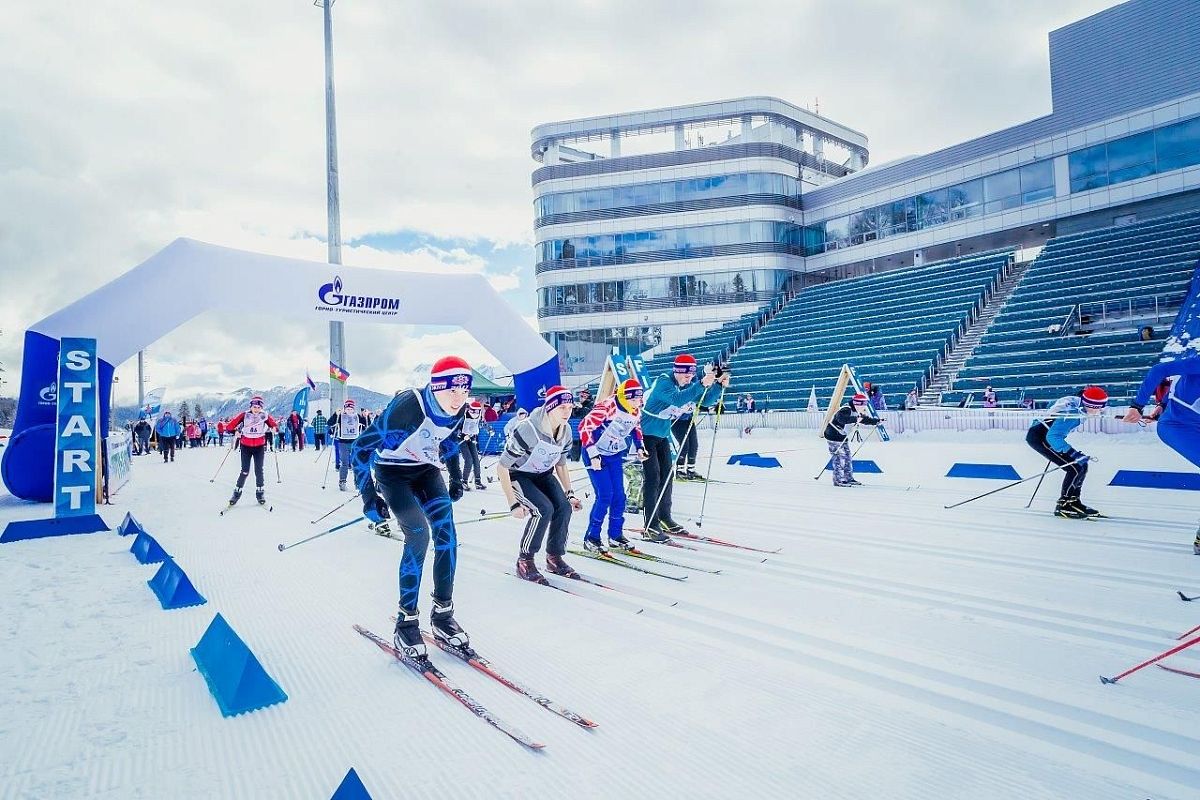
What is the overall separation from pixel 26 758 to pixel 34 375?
34.0 ft

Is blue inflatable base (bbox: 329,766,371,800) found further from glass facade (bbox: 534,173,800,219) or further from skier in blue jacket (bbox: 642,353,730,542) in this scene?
glass facade (bbox: 534,173,800,219)

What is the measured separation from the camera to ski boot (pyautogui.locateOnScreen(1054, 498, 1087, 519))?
7977 mm

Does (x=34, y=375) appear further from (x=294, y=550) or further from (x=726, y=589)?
(x=726, y=589)

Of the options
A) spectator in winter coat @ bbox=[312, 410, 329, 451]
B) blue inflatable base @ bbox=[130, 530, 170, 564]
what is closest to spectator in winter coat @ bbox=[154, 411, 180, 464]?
spectator in winter coat @ bbox=[312, 410, 329, 451]

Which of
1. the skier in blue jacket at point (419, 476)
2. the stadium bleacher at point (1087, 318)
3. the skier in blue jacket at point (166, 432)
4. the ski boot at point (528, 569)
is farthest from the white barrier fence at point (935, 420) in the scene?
the skier in blue jacket at point (166, 432)

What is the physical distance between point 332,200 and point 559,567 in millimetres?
20495

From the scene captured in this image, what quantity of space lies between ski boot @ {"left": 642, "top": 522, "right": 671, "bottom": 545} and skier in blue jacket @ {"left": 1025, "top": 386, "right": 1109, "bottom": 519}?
4.96 metres

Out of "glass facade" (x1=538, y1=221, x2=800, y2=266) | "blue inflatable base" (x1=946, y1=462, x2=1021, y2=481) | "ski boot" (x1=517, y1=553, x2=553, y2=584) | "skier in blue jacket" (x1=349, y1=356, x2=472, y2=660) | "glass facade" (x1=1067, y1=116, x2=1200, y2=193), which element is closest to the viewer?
"skier in blue jacket" (x1=349, y1=356, x2=472, y2=660)

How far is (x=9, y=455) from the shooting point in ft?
35.3

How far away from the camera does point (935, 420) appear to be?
1981 centimetres

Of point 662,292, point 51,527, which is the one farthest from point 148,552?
point 662,292

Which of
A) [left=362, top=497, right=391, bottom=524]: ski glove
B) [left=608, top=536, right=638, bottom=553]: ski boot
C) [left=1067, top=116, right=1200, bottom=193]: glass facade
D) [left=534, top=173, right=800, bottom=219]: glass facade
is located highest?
[left=534, top=173, right=800, bottom=219]: glass facade

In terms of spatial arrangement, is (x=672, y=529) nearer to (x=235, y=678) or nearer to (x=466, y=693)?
(x=466, y=693)

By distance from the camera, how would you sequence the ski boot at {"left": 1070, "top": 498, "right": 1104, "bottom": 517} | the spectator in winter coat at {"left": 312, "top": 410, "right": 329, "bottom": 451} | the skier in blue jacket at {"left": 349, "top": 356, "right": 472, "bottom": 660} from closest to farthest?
the skier in blue jacket at {"left": 349, "top": 356, "right": 472, "bottom": 660} → the ski boot at {"left": 1070, "top": 498, "right": 1104, "bottom": 517} → the spectator in winter coat at {"left": 312, "top": 410, "right": 329, "bottom": 451}
